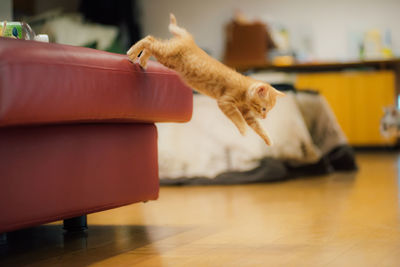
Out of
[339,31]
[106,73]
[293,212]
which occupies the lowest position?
[293,212]

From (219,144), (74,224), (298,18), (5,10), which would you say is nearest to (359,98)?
(298,18)

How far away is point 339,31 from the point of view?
5.45 meters

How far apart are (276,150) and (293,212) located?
1.01 metres

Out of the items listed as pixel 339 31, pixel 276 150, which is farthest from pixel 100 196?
pixel 339 31

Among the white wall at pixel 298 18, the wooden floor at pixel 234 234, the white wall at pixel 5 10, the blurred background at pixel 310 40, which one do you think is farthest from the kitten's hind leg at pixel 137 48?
the white wall at pixel 298 18

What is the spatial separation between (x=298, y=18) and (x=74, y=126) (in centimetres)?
468

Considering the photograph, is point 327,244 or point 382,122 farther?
point 382,122

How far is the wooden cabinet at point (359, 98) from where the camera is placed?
5.07m

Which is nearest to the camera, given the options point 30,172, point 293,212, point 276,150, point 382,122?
point 30,172

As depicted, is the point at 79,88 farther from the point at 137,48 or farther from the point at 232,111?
the point at 232,111

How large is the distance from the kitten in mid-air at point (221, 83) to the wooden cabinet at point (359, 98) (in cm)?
411

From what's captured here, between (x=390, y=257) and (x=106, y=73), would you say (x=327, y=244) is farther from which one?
(x=106, y=73)

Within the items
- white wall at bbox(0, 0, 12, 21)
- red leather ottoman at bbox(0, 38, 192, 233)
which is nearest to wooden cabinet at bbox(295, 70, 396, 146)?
white wall at bbox(0, 0, 12, 21)

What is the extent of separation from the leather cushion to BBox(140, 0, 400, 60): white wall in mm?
4346
